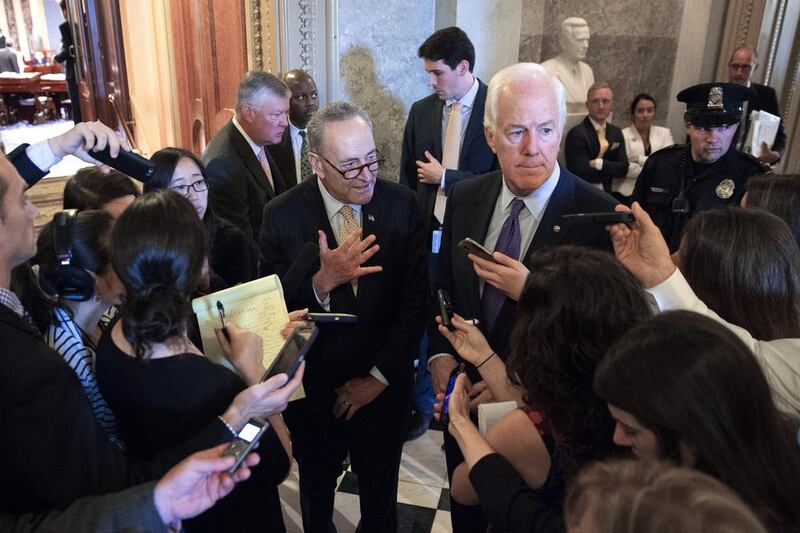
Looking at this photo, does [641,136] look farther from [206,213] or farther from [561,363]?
[561,363]

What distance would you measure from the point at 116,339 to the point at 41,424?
0.30 meters

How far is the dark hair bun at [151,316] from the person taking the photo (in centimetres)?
117

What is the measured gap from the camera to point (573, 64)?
4.57 meters

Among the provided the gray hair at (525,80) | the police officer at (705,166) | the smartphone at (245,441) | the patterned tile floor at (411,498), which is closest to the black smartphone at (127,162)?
the smartphone at (245,441)

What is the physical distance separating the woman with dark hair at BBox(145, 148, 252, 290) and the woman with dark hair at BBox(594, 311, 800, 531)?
150 centimetres

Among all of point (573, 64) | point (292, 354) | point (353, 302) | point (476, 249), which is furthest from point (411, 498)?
point (573, 64)

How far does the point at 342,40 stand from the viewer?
395cm

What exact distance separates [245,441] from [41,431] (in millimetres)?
345

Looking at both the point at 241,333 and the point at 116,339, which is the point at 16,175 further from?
the point at 241,333

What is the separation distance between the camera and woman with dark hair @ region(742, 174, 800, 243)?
186cm

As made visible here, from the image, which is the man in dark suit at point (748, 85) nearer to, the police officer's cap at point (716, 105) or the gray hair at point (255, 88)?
the police officer's cap at point (716, 105)

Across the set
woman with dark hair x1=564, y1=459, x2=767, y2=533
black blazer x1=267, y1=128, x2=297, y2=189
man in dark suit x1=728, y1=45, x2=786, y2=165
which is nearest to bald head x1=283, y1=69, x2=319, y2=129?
black blazer x1=267, y1=128, x2=297, y2=189

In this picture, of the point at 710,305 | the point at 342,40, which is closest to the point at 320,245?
the point at 710,305

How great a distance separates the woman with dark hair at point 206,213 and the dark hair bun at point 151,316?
0.80 m
